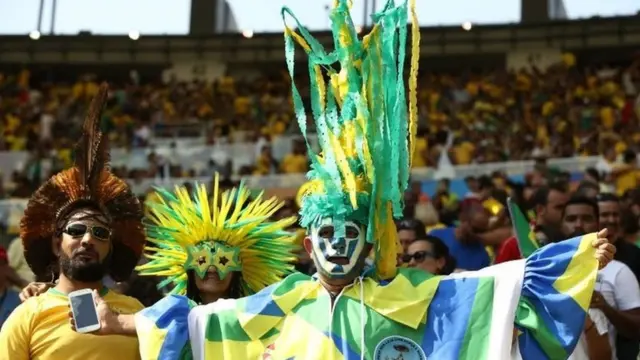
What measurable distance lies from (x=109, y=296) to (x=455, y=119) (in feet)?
44.0

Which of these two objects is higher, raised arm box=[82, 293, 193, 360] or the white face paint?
the white face paint

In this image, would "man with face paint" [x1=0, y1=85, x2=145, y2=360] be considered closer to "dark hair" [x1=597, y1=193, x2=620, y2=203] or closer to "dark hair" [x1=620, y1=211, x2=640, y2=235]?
"dark hair" [x1=597, y1=193, x2=620, y2=203]

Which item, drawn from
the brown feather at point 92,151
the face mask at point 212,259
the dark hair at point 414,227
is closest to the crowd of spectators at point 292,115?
the dark hair at point 414,227

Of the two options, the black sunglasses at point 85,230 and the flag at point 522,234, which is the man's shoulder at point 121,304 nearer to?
the black sunglasses at point 85,230

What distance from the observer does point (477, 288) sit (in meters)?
5.68

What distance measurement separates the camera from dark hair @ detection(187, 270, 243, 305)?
696 centimetres

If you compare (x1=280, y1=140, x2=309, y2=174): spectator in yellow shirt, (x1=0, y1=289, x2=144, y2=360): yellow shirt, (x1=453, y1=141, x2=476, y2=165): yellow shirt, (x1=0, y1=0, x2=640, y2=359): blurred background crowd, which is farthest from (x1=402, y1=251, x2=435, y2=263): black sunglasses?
(x1=280, y1=140, x2=309, y2=174): spectator in yellow shirt

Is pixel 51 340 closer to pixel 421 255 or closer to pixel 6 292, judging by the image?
pixel 421 255

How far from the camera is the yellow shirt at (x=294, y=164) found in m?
17.0

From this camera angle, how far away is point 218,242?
23.0 feet

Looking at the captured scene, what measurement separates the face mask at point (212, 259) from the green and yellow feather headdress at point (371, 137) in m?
1.10

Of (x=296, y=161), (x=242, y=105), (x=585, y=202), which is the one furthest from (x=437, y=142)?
(x=585, y=202)

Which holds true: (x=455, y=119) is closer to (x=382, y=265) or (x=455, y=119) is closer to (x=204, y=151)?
(x=204, y=151)

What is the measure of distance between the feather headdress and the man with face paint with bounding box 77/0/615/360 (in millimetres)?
712
